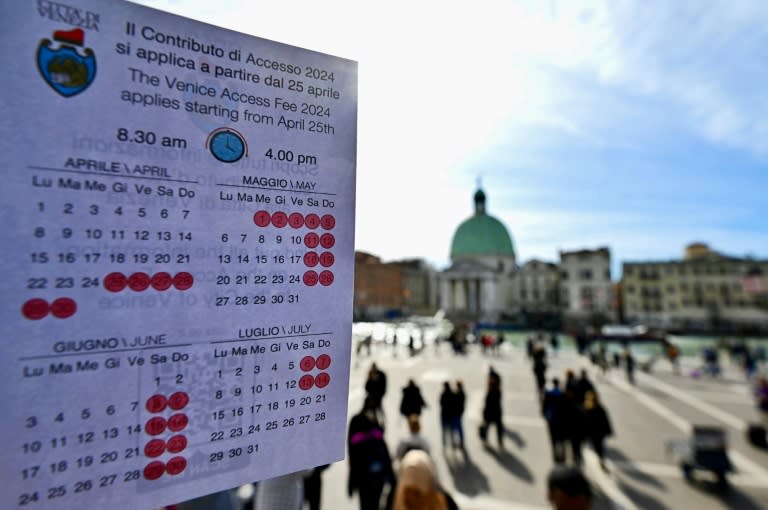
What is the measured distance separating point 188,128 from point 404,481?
260 centimetres

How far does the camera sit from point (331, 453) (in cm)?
140

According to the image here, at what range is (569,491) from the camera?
3018 millimetres

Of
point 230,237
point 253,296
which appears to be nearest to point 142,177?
point 230,237

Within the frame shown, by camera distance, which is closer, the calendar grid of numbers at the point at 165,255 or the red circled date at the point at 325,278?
the calendar grid of numbers at the point at 165,255

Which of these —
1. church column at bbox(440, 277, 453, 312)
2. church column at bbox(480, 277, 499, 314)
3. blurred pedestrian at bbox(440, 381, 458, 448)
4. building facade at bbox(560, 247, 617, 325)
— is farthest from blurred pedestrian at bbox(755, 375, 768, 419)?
church column at bbox(480, 277, 499, 314)

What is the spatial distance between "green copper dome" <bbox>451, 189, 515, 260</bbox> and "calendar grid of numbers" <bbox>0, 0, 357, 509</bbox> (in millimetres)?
73578

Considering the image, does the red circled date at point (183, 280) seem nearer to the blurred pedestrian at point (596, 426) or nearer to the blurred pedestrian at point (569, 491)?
the blurred pedestrian at point (569, 491)

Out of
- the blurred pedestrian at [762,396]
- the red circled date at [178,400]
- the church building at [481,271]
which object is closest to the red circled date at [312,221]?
the red circled date at [178,400]

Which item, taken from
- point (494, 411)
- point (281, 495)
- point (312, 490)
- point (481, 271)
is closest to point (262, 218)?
point (281, 495)

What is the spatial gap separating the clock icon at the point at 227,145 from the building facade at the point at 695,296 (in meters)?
57.2

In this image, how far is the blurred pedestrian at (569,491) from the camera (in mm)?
3002

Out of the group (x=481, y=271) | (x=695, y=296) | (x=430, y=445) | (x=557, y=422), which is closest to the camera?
(x=430, y=445)

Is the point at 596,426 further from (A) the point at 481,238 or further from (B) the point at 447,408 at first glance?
(A) the point at 481,238

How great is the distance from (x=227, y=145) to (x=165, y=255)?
373 millimetres
